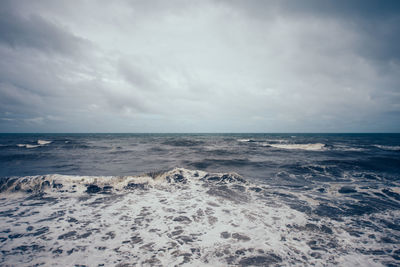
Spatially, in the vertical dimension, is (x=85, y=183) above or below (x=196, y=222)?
above

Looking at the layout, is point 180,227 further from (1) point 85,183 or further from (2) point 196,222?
(1) point 85,183

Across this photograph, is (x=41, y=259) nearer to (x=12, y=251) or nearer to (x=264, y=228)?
(x=12, y=251)

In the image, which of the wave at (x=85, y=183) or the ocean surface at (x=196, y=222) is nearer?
the ocean surface at (x=196, y=222)

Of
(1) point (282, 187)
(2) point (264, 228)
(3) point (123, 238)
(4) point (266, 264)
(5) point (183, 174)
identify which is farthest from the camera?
(5) point (183, 174)

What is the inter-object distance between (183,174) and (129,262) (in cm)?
731

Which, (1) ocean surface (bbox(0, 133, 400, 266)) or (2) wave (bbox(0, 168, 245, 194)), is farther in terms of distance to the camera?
(2) wave (bbox(0, 168, 245, 194))

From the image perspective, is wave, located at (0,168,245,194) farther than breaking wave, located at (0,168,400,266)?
Yes

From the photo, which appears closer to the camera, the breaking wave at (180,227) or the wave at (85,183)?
the breaking wave at (180,227)

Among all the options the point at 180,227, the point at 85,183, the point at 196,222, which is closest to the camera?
the point at 180,227

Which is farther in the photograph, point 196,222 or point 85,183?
point 85,183

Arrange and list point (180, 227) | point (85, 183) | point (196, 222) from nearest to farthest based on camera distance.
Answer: point (180, 227)
point (196, 222)
point (85, 183)

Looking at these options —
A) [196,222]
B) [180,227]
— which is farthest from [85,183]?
[196,222]

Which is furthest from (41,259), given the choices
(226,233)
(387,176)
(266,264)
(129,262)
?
(387,176)

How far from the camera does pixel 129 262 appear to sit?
3656 mm
